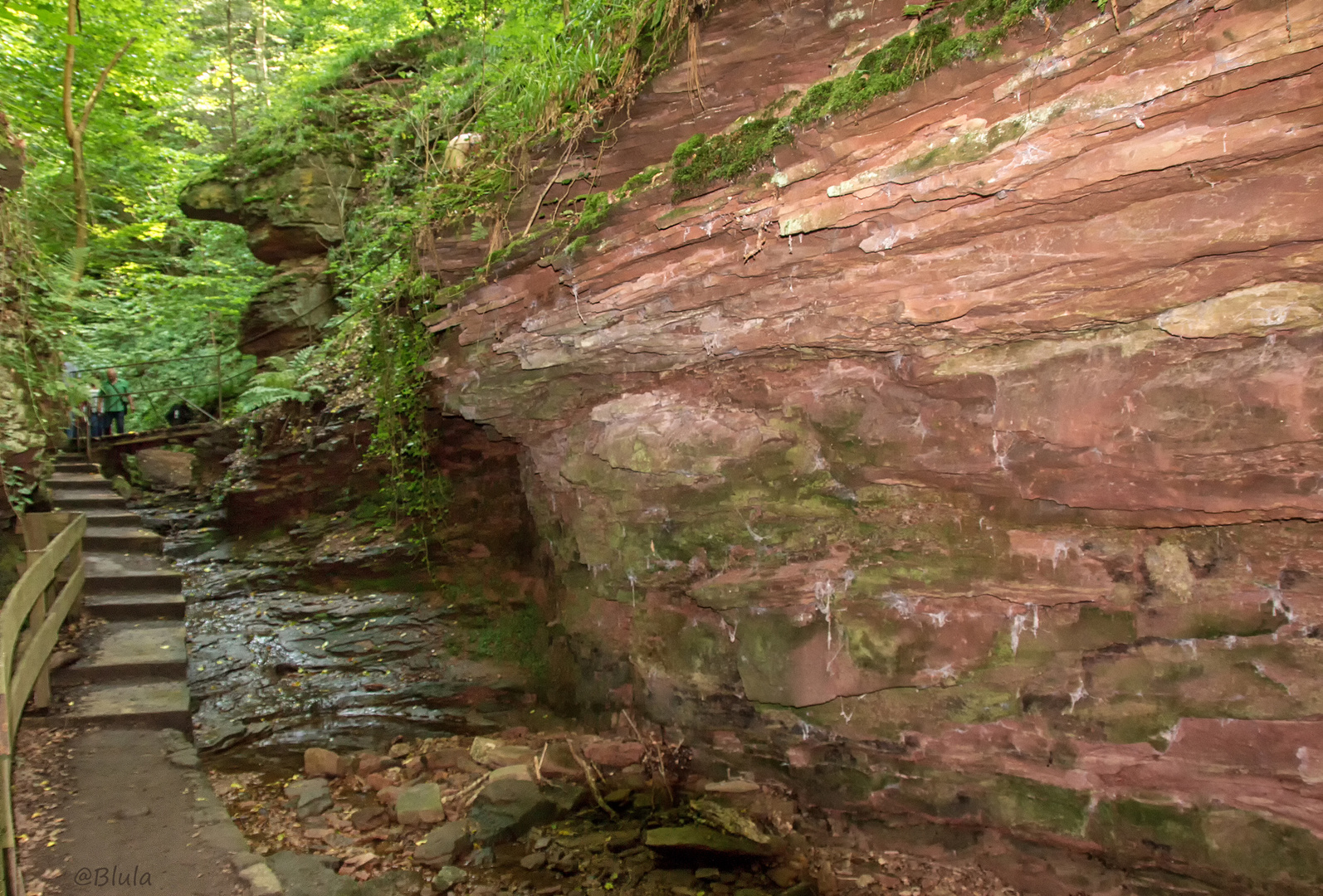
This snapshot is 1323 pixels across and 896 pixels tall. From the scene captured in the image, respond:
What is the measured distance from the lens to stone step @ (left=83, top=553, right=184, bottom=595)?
896 centimetres

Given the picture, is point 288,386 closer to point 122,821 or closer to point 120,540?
point 120,540

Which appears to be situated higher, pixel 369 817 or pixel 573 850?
pixel 369 817

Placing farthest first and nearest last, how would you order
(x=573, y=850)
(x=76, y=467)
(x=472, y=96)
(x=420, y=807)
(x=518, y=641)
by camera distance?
(x=76, y=467) < (x=472, y=96) < (x=518, y=641) < (x=420, y=807) < (x=573, y=850)

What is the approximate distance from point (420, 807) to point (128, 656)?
3.57 m

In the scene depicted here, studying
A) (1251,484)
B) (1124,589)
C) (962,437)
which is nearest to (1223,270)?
(1251,484)

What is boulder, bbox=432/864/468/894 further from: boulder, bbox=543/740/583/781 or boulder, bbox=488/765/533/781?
boulder, bbox=543/740/583/781

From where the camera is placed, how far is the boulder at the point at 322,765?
7.22 metres

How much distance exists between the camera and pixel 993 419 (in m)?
5.40

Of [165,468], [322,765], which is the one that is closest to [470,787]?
[322,765]

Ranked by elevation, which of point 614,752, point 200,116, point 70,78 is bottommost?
point 614,752

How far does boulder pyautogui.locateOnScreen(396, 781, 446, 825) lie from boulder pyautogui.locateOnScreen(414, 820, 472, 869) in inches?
5.1

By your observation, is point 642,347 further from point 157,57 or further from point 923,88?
point 157,57

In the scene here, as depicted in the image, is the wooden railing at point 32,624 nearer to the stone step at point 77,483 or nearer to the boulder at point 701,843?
the stone step at point 77,483

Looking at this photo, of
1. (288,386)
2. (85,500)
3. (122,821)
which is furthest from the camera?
(288,386)
